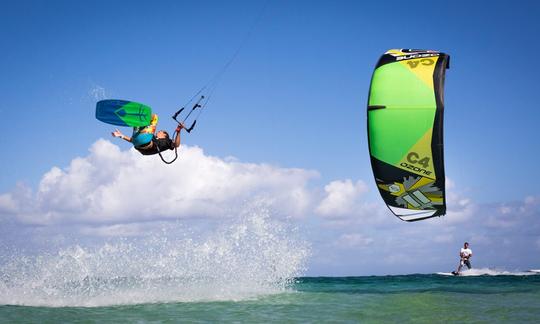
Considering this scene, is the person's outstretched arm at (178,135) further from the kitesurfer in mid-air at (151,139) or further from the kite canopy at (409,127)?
the kite canopy at (409,127)

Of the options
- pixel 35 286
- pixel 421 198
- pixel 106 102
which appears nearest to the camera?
pixel 421 198

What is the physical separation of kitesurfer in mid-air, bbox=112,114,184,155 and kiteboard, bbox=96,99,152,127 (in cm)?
12

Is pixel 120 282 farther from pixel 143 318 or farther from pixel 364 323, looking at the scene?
pixel 364 323

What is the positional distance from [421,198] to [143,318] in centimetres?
562

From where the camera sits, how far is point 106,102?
9.91 meters

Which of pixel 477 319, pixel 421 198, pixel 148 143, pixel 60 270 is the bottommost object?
pixel 477 319

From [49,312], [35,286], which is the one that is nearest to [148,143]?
[49,312]

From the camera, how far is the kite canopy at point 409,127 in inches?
331

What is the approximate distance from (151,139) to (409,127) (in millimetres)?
4781

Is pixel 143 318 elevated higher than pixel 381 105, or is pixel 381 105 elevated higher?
pixel 381 105

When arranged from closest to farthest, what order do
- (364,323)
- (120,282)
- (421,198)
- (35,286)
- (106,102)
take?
(364,323)
(421,198)
(106,102)
(35,286)
(120,282)

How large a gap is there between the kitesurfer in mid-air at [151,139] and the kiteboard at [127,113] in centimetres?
12

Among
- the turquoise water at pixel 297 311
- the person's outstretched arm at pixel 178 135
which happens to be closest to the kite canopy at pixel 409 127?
the turquoise water at pixel 297 311

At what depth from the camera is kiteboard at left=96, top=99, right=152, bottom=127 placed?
957cm
